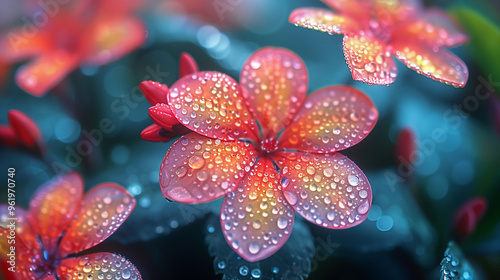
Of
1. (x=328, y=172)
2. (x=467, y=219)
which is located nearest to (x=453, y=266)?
(x=467, y=219)

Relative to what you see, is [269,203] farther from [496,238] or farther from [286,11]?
[286,11]

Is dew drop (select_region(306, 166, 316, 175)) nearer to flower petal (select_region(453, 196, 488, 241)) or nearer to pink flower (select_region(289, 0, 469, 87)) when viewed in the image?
pink flower (select_region(289, 0, 469, 87))

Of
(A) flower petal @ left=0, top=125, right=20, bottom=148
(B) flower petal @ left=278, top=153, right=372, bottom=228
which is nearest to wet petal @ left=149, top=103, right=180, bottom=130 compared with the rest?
(B) flower petal @ left=278, top=153, right=372, bottom=228

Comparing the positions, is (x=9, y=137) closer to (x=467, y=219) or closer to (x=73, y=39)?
(x=73, y=39)

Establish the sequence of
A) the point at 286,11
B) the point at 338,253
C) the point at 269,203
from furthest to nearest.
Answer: the point at 286,11 → the point at 338,253 → the point at 269,203

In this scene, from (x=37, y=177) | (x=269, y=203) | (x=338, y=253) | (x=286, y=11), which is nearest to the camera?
(x=269, y=203)

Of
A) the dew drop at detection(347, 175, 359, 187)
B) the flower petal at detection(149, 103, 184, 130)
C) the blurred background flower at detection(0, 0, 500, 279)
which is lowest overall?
the blurred background flower at detection(0, 0, 500, 279)

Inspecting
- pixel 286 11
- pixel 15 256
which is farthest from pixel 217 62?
pixel 15 256

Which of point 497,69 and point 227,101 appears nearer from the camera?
point 227,101
